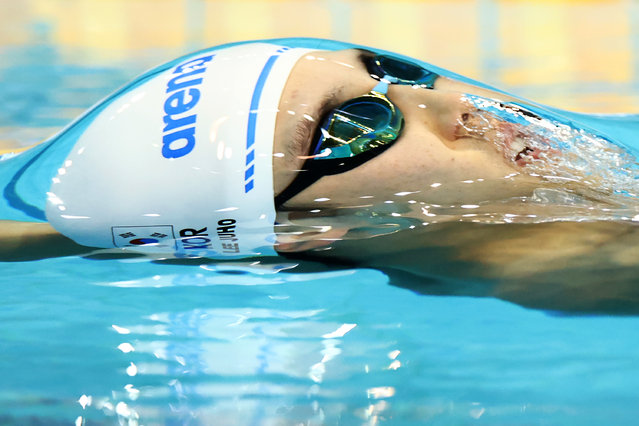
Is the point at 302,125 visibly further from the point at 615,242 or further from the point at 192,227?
the point at 615,242

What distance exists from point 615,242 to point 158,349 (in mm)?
710

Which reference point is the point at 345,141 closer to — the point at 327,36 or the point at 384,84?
the point at 384,84

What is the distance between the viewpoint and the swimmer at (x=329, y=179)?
1085mm

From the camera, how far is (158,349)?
3.13 ft

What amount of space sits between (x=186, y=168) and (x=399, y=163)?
352mm

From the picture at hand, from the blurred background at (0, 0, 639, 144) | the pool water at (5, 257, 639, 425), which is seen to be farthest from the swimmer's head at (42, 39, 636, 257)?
the blurred background at (0, 0, 639, 144)

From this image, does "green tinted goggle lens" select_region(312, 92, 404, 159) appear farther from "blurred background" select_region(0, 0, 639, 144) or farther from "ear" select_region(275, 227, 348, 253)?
"blurred background" select_region(0, 0, 639, 144)

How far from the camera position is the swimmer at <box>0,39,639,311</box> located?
1085 millimetres

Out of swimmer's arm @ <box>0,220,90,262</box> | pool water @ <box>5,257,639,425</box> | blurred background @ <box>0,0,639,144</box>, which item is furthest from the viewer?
blurred background @ <box>0,0,639,144</box>

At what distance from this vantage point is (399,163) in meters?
1.10

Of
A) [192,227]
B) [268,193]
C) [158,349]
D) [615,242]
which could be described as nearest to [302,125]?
[268,193]

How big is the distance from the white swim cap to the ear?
0.02 m

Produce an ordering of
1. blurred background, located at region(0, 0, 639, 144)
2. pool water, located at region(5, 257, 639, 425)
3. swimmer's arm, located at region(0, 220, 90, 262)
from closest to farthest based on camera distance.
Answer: pool water, located at region(5, 257, 639, 425), swimmer's arm, located at region(0, 220, 90, 262), blurred background, located at region(0, 0, 639, 144)

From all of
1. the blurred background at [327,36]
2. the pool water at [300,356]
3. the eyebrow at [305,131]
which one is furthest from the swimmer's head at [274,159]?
the blurred background at [327,36]
